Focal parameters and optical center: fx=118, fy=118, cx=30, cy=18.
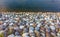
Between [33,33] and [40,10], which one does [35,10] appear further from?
[33,33]

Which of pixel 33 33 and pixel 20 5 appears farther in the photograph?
pixel 20 5

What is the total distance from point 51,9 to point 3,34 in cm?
35

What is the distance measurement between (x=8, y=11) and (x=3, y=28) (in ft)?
0.85

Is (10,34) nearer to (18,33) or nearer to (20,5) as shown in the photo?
(18,33)

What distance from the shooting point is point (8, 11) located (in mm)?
658

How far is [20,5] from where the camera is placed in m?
0.61

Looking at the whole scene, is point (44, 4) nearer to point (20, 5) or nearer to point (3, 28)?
point (20, 5)

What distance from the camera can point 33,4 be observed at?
61cm

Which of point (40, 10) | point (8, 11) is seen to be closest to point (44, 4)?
point (40, 10)

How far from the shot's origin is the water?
1.98ft

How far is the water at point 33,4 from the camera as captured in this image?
603mm

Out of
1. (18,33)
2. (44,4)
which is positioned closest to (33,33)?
(18,33)

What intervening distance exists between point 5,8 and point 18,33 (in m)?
0.30

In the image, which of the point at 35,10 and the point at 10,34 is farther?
the point at 35,10
